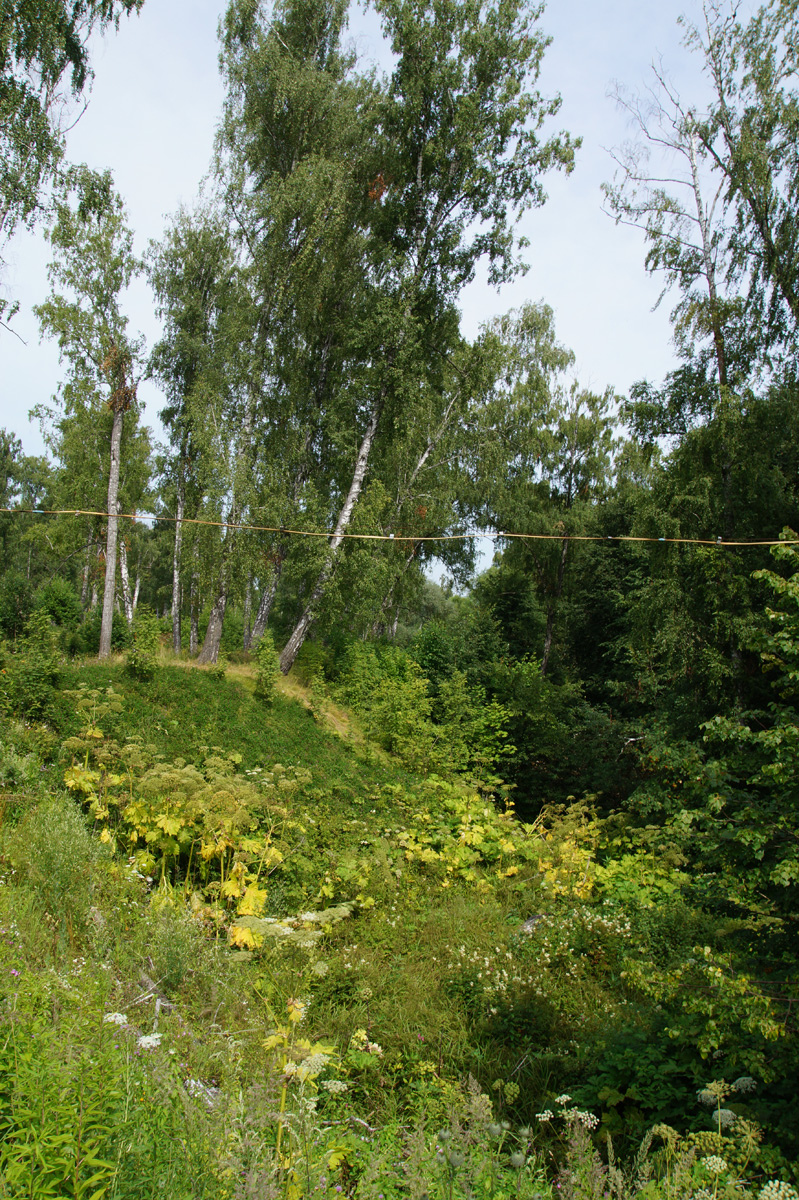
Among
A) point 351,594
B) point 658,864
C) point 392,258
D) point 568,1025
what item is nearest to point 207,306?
point 392,258

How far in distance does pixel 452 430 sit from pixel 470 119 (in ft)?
22.6

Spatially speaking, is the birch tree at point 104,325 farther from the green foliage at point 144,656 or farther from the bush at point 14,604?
the bush at point 14,604

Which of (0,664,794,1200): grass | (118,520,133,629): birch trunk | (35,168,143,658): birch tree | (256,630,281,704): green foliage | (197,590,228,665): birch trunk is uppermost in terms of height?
(35,168,143,658): birch tree

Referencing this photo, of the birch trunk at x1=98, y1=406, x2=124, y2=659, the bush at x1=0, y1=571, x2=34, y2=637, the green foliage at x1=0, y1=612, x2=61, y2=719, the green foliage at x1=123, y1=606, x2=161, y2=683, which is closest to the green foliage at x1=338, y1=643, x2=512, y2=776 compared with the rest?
the green foliage at x1=123, y1=606, x2=161, y2=683

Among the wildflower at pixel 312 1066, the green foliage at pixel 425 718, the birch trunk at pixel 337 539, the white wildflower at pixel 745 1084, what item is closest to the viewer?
the wildflower at pixel 312 1066

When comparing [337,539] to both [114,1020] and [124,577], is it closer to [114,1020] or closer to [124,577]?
[124,577]

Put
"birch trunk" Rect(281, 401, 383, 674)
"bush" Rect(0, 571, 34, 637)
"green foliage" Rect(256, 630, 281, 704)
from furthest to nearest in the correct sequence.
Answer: "bush" Rect(0, 571, 34, 637)
"birch trunk" Rect(281, 401, 383, 674)
"green foliage" Rect(256, 630, 281, 704)

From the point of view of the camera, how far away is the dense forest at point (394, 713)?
256 cm

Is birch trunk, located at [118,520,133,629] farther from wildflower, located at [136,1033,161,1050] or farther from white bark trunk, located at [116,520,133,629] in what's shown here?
wildflower, located at [136,1033,161,1050]

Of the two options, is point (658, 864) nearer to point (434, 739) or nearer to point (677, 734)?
point (677, 734)

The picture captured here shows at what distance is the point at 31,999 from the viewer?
7.93ft

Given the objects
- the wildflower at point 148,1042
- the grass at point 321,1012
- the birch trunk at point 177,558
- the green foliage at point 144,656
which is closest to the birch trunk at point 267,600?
the birch trunk at point 177,558

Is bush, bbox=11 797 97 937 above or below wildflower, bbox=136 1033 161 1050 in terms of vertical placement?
below

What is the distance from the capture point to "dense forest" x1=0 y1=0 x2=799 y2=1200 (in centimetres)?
256
